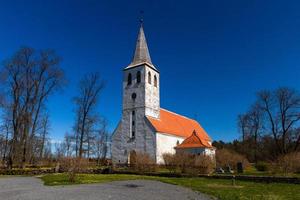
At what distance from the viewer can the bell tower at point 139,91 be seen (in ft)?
120

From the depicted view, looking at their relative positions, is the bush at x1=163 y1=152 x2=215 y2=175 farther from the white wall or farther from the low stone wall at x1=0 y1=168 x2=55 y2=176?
the low stone wall at x1=0 y1=168 x2=55 y2=176

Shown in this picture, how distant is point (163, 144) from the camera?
116 ft

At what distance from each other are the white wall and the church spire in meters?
11.6

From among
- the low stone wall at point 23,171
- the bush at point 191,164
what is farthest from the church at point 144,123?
the low stone wall at point 23,171

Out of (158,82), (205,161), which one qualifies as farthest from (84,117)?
(205,161)

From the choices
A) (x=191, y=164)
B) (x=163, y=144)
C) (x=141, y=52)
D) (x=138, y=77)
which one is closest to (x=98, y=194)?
(x=191, y=164)

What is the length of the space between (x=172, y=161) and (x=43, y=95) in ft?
59.6

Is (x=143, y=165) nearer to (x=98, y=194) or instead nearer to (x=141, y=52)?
(x=98, y=194)

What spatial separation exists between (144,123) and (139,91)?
4861 mm

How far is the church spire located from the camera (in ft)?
129

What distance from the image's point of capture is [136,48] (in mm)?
40844

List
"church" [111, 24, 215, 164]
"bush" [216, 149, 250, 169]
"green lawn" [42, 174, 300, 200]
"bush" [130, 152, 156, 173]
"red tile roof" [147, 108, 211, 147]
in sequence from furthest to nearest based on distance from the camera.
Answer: "red tile roof" [147, 108, 211, 147] → "church" [111, 24, 215, 164] → "bush" [216, 149, 250, 169] → "bush" [130, 152, 156, 173] → "green lawn" [42, 174, 300, 200]

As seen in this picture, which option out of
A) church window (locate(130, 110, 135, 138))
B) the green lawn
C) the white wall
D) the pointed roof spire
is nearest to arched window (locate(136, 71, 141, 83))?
the pointed roof spire

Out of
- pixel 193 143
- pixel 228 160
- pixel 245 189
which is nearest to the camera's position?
pixel 245 189
